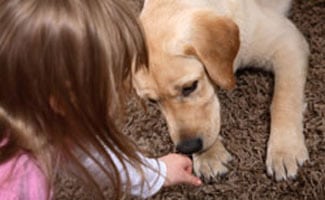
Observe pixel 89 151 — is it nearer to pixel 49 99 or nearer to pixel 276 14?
pixel 49 99

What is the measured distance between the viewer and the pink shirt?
110cm

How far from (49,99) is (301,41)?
0.80 m

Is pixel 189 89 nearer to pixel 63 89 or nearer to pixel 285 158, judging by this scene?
pixel 285 158

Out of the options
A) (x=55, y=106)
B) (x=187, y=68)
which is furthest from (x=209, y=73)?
(x=55, y=106)

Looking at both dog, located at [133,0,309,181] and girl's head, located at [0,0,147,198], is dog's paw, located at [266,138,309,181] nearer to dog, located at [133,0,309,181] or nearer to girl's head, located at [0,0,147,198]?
dog, located at [133,0,309,181]

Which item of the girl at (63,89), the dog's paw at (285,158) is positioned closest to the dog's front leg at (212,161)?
the dog's paw at (285,158)

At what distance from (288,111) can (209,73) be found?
24cm

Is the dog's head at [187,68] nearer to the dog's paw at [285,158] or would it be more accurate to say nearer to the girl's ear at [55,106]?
the dog's paw at [285,158]

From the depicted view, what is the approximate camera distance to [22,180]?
3.68 ft

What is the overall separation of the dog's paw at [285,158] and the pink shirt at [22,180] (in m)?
0.54

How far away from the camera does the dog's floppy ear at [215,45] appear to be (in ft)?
4.43

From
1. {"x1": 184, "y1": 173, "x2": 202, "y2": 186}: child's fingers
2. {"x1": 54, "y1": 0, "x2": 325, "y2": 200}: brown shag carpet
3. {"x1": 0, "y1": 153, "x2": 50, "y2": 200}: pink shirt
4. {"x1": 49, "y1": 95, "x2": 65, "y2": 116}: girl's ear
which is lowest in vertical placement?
{"x1": 54, "y1": 0, "x2": 325, "y2": 200}: brown shag carpet

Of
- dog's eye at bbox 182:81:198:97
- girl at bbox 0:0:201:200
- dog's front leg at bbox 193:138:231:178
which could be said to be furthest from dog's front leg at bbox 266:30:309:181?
girl at bbox 0:0:201:200

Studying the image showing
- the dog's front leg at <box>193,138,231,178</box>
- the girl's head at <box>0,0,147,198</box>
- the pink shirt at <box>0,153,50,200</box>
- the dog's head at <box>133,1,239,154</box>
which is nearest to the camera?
the girl's head at <box>0,0,147,198</box>
